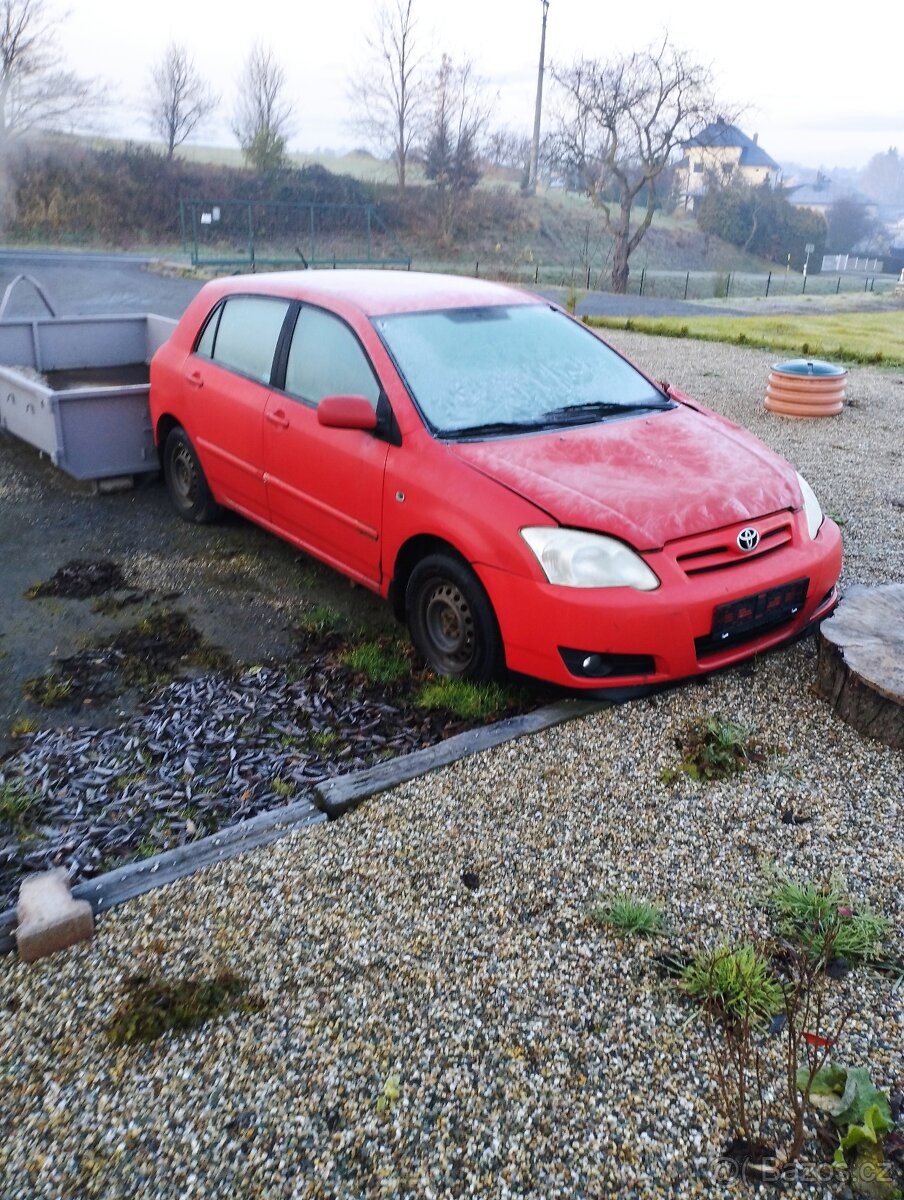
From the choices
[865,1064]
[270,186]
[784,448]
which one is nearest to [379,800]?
[865,1064]

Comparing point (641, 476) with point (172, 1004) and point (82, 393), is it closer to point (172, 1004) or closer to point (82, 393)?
point (172, 1004)

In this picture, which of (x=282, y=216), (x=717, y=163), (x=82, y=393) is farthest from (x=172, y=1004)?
(x=717, y=163)

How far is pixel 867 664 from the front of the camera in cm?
406

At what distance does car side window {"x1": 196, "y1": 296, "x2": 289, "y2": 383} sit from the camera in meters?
5.71

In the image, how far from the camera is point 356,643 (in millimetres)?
5301

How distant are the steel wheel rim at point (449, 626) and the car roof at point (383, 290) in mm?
1574

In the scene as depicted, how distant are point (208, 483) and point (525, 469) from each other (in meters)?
2.89

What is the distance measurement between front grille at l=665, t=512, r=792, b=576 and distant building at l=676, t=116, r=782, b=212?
132 ft

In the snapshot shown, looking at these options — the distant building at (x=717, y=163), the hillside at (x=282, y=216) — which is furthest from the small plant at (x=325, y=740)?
the distant building at (x=717, y=163)

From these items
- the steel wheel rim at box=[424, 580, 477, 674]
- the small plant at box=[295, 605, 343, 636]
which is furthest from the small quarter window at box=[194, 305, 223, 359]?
the steel wheel rim at box=[424, 580, 477, 674]

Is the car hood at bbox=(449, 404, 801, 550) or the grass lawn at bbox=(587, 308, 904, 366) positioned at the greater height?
the car hood at bbox=(449, 404, 801, 550)

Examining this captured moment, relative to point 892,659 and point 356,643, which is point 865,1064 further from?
point 356,643

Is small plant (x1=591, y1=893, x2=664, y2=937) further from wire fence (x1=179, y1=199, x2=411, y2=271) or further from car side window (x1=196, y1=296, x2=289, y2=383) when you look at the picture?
wire fence (x1=179, y1=199, x2=411, y2=271)

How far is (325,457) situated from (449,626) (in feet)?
3.89
